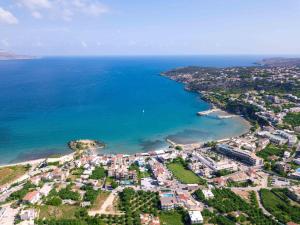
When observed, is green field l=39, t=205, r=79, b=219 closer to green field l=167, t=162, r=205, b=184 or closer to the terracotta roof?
the terracotta roof

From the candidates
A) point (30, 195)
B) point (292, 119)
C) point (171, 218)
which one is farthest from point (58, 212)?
point (292, 119)

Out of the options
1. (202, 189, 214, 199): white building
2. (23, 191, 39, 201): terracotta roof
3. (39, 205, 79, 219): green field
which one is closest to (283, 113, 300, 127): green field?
(202, 189, 214, 199): white building

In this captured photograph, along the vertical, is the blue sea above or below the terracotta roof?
below

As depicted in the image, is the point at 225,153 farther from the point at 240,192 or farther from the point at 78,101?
the point at 78,101

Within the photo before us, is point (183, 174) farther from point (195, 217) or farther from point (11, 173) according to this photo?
point (11, 173)

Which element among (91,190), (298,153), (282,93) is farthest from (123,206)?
(282,93)

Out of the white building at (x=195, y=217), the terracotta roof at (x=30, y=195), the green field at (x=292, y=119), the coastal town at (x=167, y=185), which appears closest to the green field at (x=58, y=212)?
the coastal town at (x=167, y=185)

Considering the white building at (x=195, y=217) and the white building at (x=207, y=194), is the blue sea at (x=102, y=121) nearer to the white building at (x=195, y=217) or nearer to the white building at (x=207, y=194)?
the white building at (x=207, y=194)
